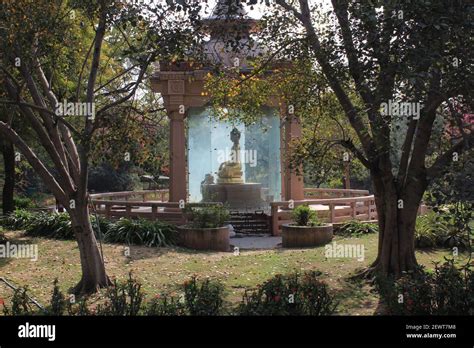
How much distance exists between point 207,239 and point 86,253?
5.30 meters

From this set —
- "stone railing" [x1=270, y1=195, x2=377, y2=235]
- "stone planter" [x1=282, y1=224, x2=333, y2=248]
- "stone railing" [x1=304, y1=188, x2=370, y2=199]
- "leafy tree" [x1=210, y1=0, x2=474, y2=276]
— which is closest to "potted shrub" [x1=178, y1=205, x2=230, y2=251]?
"stone planter" [x1=282, y1=224, x2=333, y2=248]

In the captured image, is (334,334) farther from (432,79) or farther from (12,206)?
(12,206)

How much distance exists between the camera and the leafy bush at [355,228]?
16.3 meters

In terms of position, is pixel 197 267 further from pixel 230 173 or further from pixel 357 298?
pixel 230 173

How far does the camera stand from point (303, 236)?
14812 mm

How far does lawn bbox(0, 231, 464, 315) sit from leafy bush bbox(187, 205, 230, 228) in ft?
3.56

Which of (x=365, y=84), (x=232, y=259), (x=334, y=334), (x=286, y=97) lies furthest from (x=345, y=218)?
(x=334, y=334)

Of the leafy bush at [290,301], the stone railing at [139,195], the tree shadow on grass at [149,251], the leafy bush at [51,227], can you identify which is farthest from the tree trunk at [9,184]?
the leafy bush at [290,301]

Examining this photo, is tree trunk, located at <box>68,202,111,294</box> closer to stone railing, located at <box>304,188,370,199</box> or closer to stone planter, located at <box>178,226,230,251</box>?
stone planter, located at <box>178,226,230,251</box>

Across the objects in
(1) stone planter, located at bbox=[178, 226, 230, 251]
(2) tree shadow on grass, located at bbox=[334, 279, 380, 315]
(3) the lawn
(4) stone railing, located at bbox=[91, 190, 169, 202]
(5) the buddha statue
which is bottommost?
(2) tree shadow on grass, located at bbox=[334, 279, 380, 315]

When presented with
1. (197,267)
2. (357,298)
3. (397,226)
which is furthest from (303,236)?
(357,298)

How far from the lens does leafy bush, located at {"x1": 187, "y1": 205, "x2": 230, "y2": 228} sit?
15.0 metres

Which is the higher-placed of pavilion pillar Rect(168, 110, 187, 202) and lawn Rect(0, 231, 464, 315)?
pavilion pillar Rect(168, 110, 187, 202)

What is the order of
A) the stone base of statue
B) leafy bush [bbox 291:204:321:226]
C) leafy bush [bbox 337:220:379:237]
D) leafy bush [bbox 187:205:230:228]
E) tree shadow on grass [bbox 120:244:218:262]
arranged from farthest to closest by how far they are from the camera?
the stone base of statue, leafy bush [bbox 337:220:379:237], leafy bush [bbox 291:204:321:226], leafy bush [bbox 187:205:230:228], tree shadow on grass [bbox 120:244:218:262]
